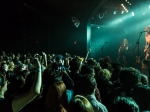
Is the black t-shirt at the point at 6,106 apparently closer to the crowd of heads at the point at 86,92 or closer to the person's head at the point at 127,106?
the crowd of heads at the point at 86,92

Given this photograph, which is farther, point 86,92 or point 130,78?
point 130,78

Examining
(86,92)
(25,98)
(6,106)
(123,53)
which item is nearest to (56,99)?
(86,92)

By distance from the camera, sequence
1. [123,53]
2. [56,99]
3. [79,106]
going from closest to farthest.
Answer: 1. [79,106]
2. [56,99]
3. [123,53]

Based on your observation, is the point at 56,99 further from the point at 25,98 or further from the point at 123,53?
the point at 123,53

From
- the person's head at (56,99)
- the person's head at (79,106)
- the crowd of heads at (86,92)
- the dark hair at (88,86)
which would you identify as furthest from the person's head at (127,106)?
the person's head at (56,99)

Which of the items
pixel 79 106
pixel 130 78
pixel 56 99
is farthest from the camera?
pixel 130 78

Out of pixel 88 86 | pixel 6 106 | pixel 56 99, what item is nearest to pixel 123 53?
pixel 88 86

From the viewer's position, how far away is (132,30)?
15.4 metres

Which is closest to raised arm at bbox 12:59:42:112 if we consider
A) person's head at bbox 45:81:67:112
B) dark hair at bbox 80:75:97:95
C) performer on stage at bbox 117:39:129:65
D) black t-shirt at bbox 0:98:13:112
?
black t-shirt at bbox 0:98:13:112

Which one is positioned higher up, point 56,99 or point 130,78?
point 130,78

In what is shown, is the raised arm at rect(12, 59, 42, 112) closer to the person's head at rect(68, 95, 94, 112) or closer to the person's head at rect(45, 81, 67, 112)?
the person's head at rect(68, 95, 94, 112)

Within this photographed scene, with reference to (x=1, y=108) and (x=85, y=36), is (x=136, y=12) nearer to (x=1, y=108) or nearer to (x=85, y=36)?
(x=85, y=36)

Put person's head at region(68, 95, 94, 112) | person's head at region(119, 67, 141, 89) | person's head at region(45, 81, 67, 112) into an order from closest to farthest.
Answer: person's head at region(68, 95, 94, 112), person's head at region(45, 81, 67, 112), person's head at region(119, 67, 141, 89)

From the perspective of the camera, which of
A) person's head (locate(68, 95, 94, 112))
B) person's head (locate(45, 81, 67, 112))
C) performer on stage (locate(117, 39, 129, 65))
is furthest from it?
performer on stage (locate(117, 39, 129, 65))
